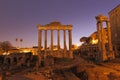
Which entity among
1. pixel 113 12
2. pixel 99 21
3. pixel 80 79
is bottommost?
pixel 80 79

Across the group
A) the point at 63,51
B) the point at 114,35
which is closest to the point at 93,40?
the point at 114,35

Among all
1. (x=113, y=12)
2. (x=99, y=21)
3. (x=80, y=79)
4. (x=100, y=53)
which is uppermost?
(x=113, y=12)

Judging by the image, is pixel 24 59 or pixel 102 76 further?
pixel 24 59

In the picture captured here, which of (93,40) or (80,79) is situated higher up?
(93,40)

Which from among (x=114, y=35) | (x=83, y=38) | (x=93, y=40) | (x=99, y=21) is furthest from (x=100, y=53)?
(x=83, y=38)

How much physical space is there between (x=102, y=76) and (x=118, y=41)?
144ft

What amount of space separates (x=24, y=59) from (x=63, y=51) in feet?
55.7

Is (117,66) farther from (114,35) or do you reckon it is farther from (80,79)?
(114,35)

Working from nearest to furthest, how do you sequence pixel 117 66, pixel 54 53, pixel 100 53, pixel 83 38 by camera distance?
1. pixel 117 66
2. pixel 100 53
3. pixel 54 53
4. pixel 83 38

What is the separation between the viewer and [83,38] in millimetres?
107875

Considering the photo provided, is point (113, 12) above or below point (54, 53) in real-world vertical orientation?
above

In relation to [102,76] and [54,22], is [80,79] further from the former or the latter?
[54,22]

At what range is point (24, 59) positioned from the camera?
58.8 metres

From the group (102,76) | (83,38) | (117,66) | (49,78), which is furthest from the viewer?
(83,38)
